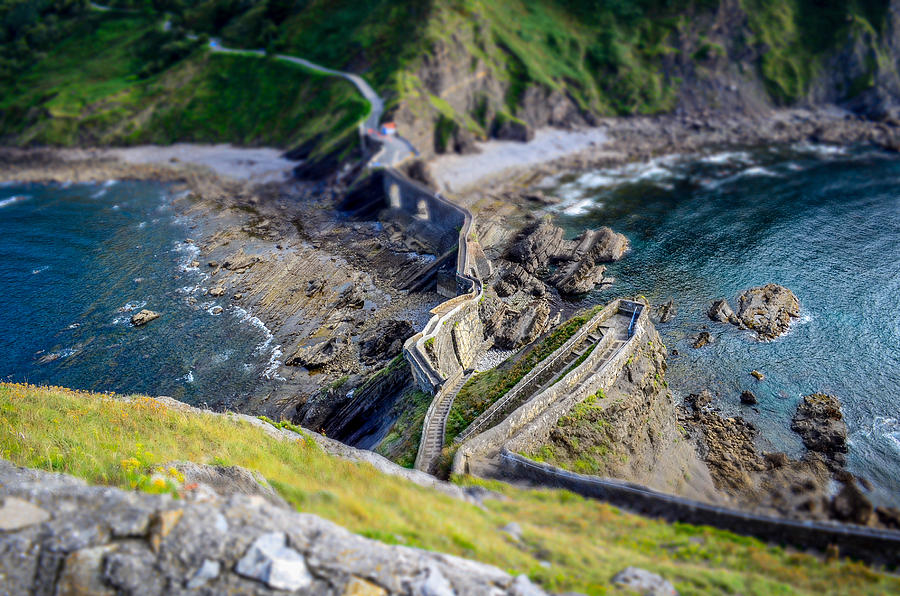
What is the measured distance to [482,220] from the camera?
66.0m

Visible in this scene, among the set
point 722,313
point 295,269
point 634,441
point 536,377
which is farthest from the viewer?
point 295,269

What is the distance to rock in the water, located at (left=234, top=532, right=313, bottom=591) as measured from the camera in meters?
12.4

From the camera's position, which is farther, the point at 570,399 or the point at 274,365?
the point at 274,365

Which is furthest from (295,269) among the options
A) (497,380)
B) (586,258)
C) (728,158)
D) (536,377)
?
(728,158)

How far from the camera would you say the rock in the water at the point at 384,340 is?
1790 inches

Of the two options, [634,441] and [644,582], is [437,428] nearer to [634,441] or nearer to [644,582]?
[634,441]

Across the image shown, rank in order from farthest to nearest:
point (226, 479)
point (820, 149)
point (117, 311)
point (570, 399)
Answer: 1. point (820, 149)
2. point (117, 311)
3. point (570, 399)
4. point (226, 479)

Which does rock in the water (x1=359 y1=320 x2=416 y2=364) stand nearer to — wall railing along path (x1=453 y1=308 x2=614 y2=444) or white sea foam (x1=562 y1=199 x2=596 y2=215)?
wall railing along path (x1=453 y1=308 x2=614 y2=444)

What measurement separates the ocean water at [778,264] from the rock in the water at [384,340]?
754 inches

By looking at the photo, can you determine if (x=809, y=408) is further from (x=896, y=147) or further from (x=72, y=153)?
(x=72, y=153)

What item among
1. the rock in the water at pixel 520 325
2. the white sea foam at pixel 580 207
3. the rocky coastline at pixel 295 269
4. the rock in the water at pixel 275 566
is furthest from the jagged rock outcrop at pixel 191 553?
the white sea foam at pixel 580 207

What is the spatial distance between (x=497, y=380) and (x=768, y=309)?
3101 centimetres

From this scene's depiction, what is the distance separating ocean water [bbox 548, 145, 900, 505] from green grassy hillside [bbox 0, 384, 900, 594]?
861 inches

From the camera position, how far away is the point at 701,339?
4656 cm
